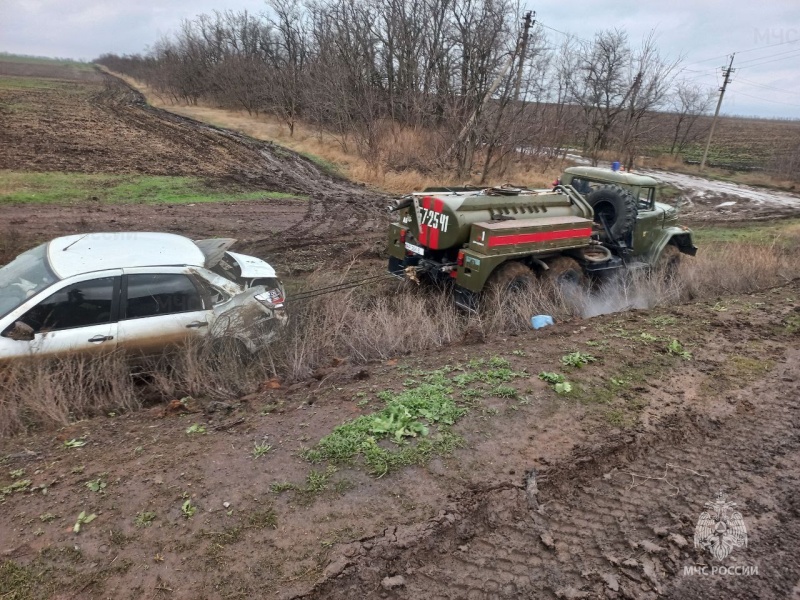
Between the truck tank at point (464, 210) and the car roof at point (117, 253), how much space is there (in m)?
3.32

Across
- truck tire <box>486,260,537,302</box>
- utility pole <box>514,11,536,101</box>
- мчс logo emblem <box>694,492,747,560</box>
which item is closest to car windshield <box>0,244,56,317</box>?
truck tire <box>486,260,537,302</box>

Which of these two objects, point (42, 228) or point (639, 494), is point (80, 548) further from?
point (42, 228)

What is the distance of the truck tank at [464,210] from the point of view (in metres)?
7.25

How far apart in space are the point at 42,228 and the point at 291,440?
985 centimetres

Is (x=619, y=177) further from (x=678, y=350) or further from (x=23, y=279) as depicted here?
(x=23, y=279)

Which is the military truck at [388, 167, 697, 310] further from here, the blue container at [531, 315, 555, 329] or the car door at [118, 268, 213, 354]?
the car door at [118, 268, 213, 354]

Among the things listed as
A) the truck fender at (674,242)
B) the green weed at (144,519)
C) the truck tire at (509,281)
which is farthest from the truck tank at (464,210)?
the green weed at (144,519)

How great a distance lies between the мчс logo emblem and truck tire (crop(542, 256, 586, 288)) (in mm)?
4893

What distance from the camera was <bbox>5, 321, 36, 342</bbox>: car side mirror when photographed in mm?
4430

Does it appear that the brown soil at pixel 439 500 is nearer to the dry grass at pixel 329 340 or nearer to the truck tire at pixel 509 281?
the dry grass at pixel 329 340

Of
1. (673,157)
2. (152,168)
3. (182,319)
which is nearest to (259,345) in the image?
(182,319)

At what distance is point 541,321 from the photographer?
6.93 metres

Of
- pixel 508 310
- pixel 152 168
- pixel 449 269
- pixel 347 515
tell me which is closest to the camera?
pixel 347 515

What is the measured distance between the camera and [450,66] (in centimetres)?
2630
